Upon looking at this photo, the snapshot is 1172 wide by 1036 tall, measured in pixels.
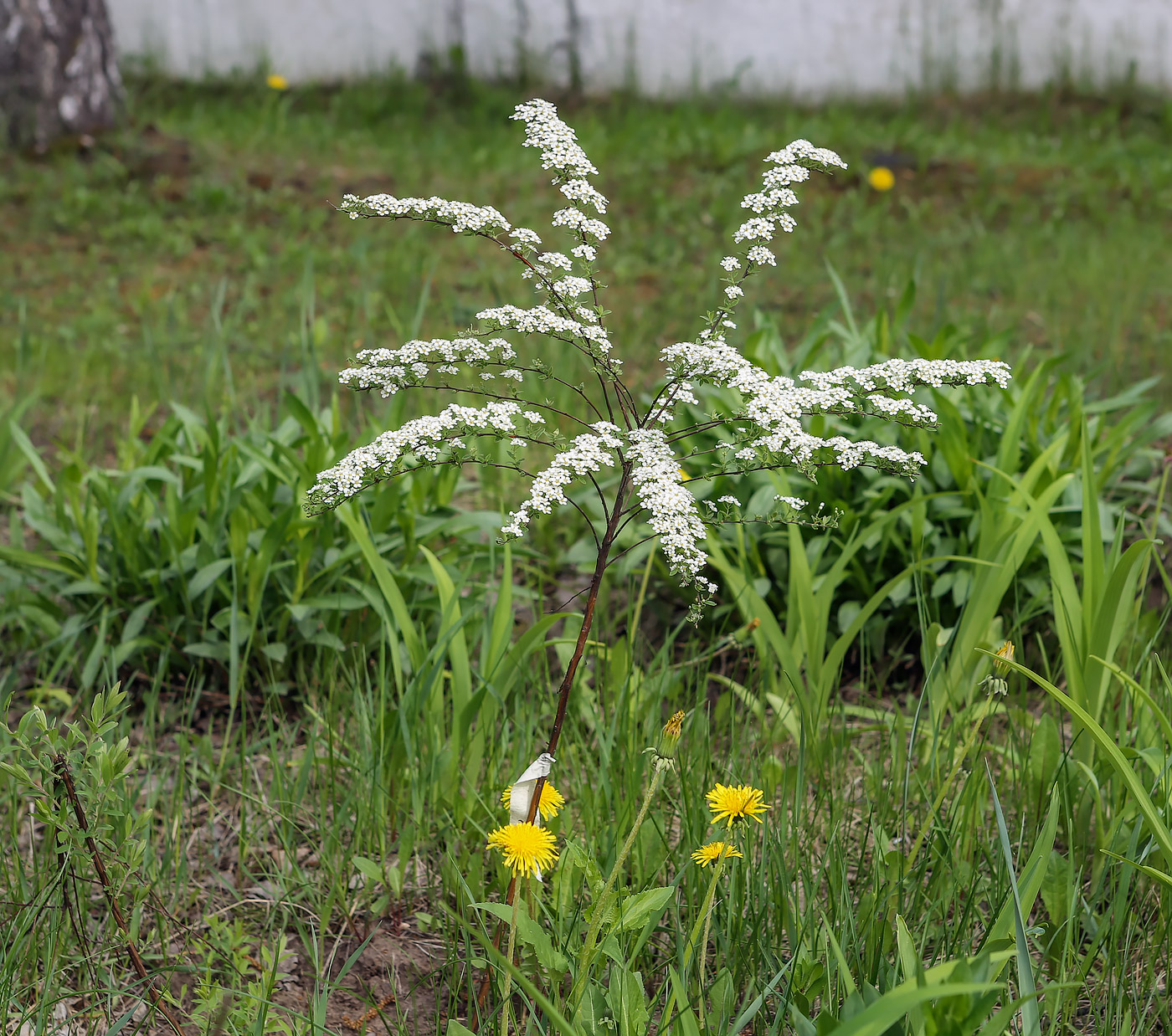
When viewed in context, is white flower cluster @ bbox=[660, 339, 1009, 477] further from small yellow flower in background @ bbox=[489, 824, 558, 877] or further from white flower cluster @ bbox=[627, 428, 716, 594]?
small yellow flower in background @ bbox=[489, 824, 558, 877]

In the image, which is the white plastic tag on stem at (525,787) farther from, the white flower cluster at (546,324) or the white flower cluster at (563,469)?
the white flower cluster at (546,324)

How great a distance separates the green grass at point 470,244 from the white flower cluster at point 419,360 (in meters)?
1.55

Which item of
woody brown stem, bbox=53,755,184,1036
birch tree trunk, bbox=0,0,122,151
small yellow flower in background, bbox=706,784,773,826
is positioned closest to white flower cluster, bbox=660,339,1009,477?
small yellow flower in background, bbox=706,784,773,826

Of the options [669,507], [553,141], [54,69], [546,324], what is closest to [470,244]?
[54,69]

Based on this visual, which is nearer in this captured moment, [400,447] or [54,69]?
[400,447]


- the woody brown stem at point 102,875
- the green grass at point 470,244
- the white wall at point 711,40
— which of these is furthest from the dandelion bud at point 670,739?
the white wall at point 711,40

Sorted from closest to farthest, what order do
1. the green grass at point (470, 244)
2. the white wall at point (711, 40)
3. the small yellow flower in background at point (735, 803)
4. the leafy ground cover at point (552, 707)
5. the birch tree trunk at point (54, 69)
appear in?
the small yellow flower in background at point (735, 803), the leafy ground cover at point (552, 707), the green grass at point (470, 244), the birch tree trunk at point (54, 69), the white wall at point (711, 40)

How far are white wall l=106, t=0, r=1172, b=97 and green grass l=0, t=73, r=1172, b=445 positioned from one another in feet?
1.00

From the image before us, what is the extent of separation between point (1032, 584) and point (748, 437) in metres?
1.32

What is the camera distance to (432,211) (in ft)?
3.96

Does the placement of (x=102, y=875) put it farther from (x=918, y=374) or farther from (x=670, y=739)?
(x=918, y=374)

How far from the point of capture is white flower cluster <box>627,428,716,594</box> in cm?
107

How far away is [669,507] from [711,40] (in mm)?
7386

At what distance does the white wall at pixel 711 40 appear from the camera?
24.7 ft
